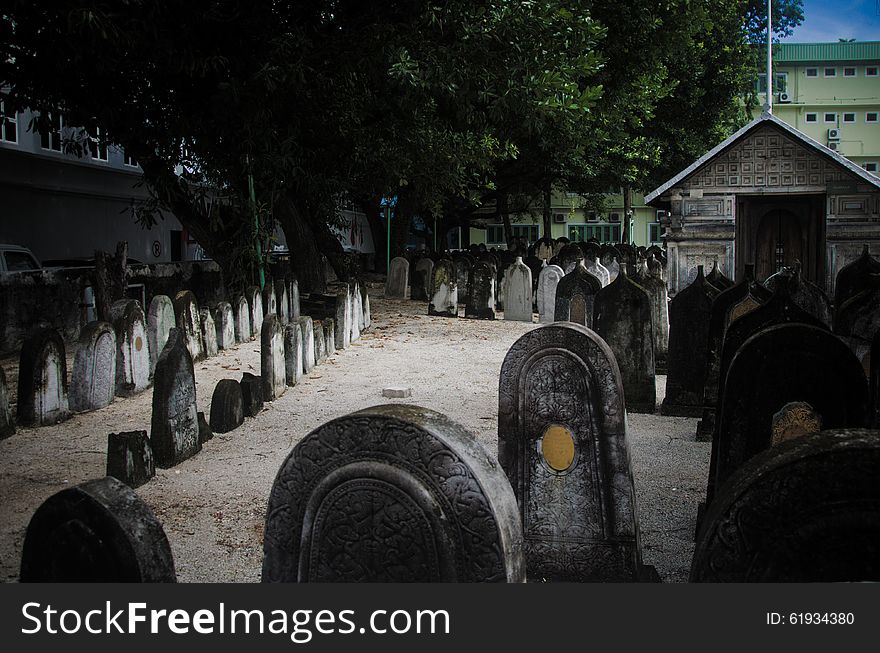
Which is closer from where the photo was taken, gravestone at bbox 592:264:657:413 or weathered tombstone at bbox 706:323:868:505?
weathered tombstone at bbox 706:323:868:505

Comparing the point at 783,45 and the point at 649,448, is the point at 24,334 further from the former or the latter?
the point at 783,45

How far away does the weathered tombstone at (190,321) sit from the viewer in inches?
473

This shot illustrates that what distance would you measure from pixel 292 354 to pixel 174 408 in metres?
3.69

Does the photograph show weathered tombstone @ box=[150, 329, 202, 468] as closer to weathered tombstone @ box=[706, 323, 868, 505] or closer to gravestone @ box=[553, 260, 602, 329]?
weathered tombstone @ box=[706, 323, 868, 505]

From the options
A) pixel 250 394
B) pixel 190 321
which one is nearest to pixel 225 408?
pixel 250 394

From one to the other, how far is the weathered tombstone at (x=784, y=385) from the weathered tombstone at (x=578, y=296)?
779 cm

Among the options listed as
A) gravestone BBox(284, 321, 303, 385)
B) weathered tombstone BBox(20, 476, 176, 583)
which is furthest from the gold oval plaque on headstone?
gravestone BBox(284, 321, 303, 385)

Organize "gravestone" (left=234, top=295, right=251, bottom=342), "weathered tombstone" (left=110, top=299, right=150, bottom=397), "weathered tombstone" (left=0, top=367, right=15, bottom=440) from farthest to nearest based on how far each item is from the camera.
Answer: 1. "gravestone" (left=234, top=295, right=251, bottom=342)
2. "weathered tombstone" (left=110, top=299, right=150, bottom=397)
3. "weathered tombstone" (left=0, top=367, right=15, bottom=440)

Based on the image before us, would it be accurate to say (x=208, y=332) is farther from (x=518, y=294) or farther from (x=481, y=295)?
(x=518, y=294)

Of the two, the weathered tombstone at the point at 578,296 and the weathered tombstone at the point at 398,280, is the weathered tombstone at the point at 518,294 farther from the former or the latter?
the weathered tombstone at the point at 578,296

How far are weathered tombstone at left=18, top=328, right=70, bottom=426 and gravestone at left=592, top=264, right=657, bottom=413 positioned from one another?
5.62 metres

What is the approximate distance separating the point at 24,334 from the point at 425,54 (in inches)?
286

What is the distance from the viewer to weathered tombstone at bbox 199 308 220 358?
41.6ft

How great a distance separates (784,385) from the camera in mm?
4855
